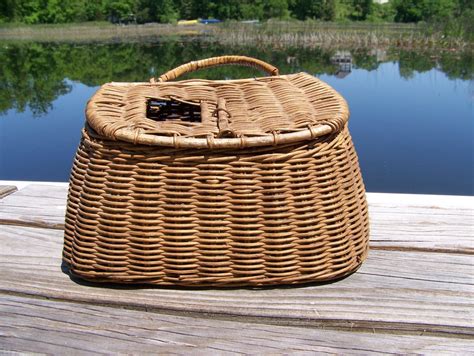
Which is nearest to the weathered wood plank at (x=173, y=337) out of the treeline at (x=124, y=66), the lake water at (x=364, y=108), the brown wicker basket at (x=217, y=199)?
the brown wicker basket at (x=217, y=199)

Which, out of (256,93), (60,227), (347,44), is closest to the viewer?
(256,93)

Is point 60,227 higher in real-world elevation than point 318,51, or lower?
higher

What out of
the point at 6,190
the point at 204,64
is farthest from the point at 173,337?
the point at 6,190

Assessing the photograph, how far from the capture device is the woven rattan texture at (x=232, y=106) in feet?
4.05

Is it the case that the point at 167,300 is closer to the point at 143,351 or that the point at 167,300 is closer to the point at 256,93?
the point at 143,351

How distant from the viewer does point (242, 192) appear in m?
1.22

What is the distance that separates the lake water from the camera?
7.04 metres

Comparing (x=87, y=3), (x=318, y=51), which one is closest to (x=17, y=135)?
(x=318, y=51)

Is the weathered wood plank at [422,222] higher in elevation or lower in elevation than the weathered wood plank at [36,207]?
higher

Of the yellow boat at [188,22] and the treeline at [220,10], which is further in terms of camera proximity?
the yellow boat at [188,22]

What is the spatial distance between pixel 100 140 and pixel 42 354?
453 mm

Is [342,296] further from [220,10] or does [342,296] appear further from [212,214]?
[220,10]

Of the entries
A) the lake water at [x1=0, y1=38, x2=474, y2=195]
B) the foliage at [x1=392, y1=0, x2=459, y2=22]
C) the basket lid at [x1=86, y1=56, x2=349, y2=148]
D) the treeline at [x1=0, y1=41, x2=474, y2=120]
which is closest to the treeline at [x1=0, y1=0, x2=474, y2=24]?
the foliage at [x1=392, y1=0, x2=459, y2=22]

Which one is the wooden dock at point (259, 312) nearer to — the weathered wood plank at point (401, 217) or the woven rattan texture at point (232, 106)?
the weathered wood plank at point (401, 217)
